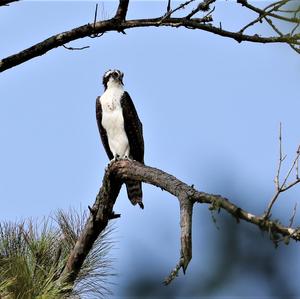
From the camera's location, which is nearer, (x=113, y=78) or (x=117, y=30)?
(x=117, y=30)

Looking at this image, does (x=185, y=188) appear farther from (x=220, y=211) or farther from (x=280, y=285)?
(x=280, y=285)

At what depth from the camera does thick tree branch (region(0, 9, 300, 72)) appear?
4203mm

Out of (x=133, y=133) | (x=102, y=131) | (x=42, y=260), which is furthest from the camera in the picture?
(x=102, y=131)

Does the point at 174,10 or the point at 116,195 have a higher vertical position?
the point at 174,10

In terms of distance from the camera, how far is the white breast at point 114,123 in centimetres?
560

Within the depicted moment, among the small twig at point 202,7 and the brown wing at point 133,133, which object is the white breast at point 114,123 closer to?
the brown wing at point 133,133

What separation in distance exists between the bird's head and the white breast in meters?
0.12

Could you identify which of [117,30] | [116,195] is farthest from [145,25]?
[116,195]

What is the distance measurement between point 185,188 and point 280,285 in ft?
5.96

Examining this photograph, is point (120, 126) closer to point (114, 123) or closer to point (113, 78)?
point (114, 123)

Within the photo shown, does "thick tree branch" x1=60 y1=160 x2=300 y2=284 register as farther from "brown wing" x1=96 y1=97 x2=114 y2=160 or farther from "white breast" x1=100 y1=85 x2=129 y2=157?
"brown wing" x1=96 y1=97 x2=114 y2=160

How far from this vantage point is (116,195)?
3.92 meters

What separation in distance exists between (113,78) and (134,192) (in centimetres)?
137

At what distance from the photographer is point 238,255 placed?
104 centimetres
